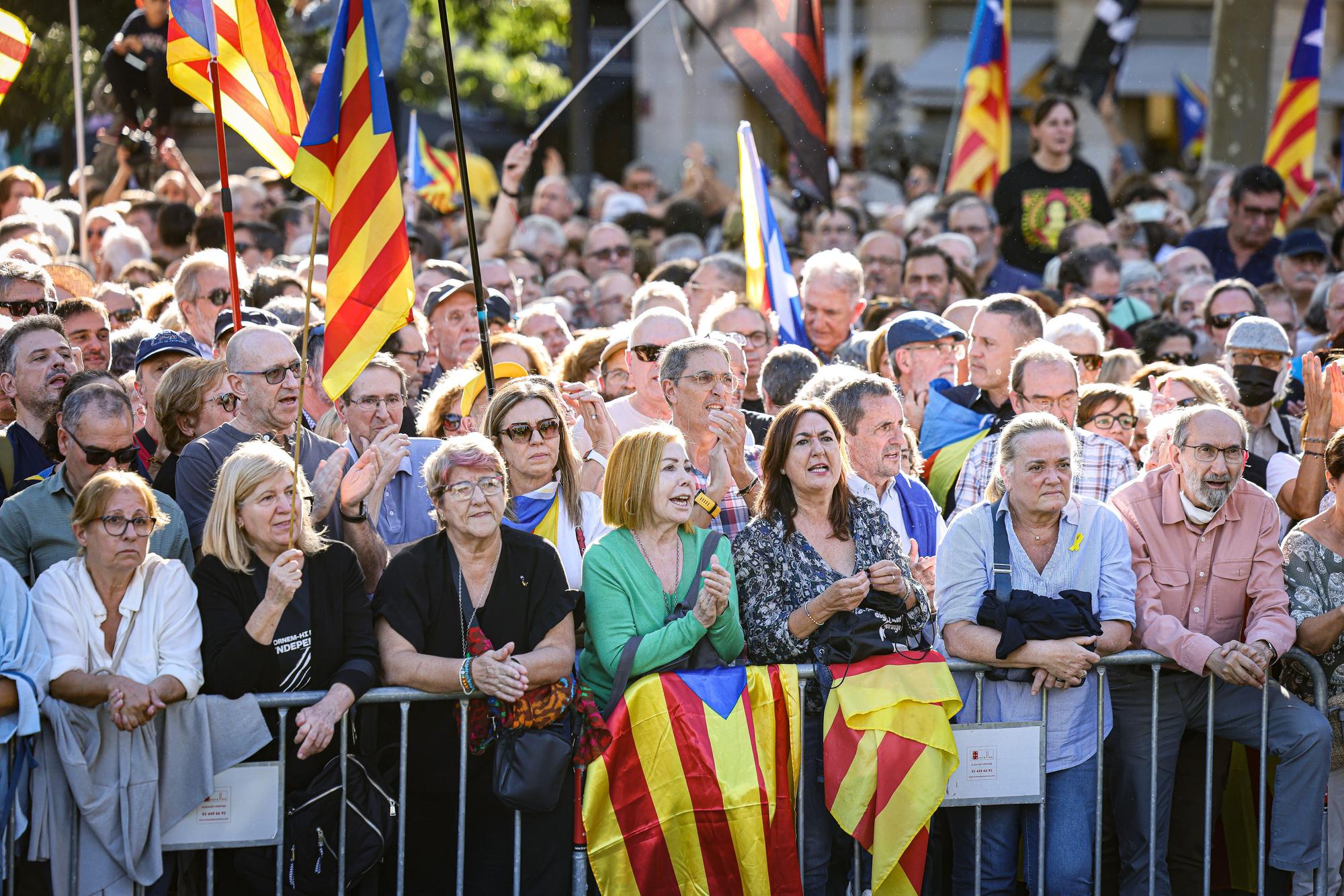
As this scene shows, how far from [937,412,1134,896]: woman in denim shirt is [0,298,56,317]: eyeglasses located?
4192 mm

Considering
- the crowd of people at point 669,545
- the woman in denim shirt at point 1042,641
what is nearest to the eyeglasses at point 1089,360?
the crowd of people at point 669,545

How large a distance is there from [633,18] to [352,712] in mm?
25515

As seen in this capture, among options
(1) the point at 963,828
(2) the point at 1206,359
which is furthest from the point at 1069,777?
(2) the point at 1206,359

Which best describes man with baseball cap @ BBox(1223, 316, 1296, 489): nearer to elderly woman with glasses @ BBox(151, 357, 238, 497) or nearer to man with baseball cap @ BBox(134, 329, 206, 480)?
elderly woman with glasses @ BBox(151, 357, 238, 497)

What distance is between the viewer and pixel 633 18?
1157 inches

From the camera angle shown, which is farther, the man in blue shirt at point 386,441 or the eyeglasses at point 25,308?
the eyeglasses at point 25,308

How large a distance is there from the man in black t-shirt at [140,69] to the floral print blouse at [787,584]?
26.2 feet

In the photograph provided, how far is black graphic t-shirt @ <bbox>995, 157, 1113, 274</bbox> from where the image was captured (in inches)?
466

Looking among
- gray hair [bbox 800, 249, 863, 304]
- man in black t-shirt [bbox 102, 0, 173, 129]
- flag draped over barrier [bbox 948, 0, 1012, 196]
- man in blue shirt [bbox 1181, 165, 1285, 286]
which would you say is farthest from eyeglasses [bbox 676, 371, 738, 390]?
man in black t-shirt [bbox 102, 0, 173, 129]

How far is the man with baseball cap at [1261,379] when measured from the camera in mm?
7547

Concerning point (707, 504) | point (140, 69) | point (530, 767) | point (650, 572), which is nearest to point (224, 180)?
point (707, 504)

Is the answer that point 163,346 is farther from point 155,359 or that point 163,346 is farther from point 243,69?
point 243,69

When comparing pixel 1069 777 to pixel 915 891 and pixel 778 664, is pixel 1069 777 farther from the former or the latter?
pixel 778 664

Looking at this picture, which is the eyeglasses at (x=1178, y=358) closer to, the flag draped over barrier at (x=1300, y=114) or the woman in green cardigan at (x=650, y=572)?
the woman in green cardigan at (x=650, y=572)
